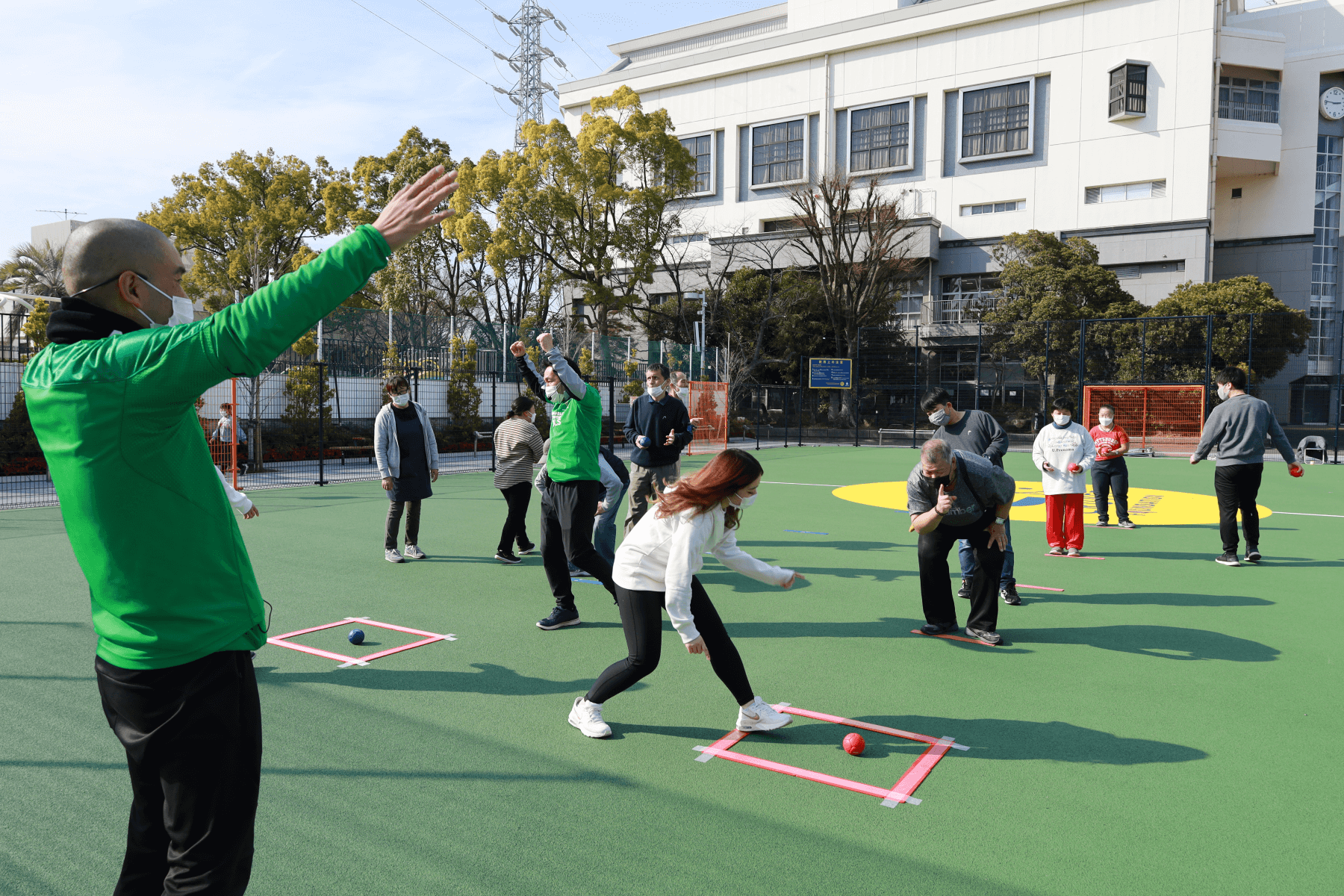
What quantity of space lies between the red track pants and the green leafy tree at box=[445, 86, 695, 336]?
26509mm

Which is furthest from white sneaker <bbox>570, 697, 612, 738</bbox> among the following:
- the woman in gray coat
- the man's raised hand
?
the woman in gray coat

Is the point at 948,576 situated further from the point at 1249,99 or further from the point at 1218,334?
the point at 1249,99

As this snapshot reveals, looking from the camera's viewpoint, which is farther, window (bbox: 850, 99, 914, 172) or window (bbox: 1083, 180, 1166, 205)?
window (bbox: 850, 99, 914, 172)

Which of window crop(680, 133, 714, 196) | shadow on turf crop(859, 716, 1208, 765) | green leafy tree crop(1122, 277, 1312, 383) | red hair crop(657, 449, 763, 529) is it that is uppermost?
window crop(680, 133, 714, 196)

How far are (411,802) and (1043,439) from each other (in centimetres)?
738

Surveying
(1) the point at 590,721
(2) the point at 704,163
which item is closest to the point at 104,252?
(1) the point at 590,721

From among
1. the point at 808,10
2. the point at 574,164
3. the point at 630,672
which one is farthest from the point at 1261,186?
the point at 630,672

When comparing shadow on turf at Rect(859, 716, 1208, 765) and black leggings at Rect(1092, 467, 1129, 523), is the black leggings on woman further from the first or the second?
black leggings at Rect(1092, 467, 1129, 523)

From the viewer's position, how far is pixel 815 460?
23.6m

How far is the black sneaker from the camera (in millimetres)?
6461

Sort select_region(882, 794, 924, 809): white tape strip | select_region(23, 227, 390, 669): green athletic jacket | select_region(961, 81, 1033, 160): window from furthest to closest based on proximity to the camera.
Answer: select_region(961, 81, 1033, 160): window, select_region(882, 794, 924, 809): white tape strip, select_region(23, 227, 390, 669): green athletic jacket

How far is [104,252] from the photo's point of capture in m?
1.92

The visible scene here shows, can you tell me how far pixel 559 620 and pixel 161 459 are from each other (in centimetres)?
481

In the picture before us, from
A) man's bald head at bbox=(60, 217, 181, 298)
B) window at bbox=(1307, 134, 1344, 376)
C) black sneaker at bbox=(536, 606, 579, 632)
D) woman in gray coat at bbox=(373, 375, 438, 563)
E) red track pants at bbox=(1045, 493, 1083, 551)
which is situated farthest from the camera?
window at bbox=(1307, 134, 1344, 376)
